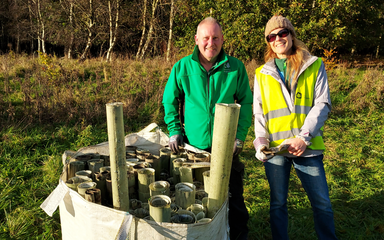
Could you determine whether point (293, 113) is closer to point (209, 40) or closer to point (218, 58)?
point (218, 58)

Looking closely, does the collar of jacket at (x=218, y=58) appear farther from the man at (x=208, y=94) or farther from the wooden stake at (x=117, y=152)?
the wooden stake at (x=117, y=152)

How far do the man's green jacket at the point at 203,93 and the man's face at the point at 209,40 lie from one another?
8 centimetres

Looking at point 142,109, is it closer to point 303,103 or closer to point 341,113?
point 303,103

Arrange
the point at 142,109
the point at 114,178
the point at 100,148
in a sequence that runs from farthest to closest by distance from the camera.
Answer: the point at 142,109 < the point at 100,148 < the point at 114,178

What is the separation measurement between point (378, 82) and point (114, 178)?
31.8ft

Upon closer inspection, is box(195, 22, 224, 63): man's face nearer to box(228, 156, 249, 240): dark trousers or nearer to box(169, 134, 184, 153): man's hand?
box(169, 134, 184, 153): man's hand

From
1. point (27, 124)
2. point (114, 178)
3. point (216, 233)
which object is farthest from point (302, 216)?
point (27, 124)

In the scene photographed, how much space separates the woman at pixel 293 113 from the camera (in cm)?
200

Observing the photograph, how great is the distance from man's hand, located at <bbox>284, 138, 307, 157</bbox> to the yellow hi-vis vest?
5.2 inches

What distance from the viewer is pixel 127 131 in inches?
221

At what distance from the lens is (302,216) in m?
3.32

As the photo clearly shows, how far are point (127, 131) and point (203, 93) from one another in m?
3.63

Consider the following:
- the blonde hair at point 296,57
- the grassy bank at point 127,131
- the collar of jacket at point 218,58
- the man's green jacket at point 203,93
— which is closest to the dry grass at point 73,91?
the grassy bank at point 127,131

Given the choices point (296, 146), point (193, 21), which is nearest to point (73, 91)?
point (296, 146)
